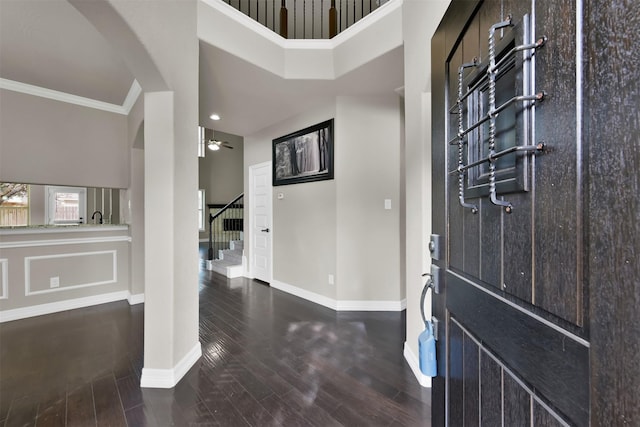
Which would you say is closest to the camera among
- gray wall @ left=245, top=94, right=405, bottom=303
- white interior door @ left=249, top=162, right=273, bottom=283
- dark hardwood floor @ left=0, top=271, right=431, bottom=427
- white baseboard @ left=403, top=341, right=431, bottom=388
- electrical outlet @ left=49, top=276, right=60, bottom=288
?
dark hardwood floor @ left=0, top=271, right=431, bottom=427

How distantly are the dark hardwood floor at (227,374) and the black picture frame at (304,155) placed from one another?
1.78 m

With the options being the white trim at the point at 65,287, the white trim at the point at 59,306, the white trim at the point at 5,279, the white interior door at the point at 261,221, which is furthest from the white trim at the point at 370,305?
the white trim at the point at 5,279

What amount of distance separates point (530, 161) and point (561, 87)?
0.13 meters

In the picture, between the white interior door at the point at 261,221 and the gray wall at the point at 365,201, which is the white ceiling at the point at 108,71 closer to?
the gray wall at the point at 365,201

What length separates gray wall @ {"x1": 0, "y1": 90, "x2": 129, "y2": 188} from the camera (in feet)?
9.34

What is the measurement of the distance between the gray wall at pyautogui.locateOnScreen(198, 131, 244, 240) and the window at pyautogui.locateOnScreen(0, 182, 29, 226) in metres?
4.25

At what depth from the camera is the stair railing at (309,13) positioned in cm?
320

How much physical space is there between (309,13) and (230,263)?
420cm

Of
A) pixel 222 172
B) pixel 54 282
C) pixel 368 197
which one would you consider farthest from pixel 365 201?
pixel 222 172

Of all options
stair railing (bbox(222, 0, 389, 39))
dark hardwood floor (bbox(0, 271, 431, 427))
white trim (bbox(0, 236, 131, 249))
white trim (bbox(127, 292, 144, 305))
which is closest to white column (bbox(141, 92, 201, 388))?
dark hardwood floor (bbox(0, 271, 431, 427))

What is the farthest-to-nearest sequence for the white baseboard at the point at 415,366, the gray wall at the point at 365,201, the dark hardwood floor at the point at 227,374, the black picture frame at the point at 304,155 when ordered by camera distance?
the black picture frame at the point at 304,155 < the gray wall at the point at 365,201 < the white baseboard at the point at 415,366 < the dark hardwood floor at the point at 227,374

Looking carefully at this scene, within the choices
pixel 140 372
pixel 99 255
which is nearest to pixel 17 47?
pixel 99 255

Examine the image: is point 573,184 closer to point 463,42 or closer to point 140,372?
point 463,42

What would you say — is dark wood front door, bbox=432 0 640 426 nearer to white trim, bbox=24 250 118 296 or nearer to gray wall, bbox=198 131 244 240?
white trim, bbox=24 250 118 296
